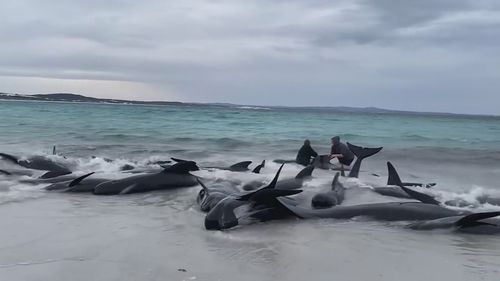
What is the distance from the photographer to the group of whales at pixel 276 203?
25.7 feet

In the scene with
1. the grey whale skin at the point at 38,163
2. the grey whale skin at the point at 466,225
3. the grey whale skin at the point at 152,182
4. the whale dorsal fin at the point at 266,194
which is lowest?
the grey whale skin at the point at 38,163

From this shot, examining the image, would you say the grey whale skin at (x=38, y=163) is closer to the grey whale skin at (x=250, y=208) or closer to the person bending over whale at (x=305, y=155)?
the person bending over whale at (x=305, y=155)

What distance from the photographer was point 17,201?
9.70 metres

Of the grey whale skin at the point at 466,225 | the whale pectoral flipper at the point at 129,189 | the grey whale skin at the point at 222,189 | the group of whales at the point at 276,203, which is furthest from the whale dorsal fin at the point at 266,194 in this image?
the whale pectoral flipper at the point at 129,189

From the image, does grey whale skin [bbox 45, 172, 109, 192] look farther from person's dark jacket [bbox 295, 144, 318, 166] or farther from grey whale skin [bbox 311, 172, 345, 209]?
person's dark jacket [bbox 295, 144, 318, 166]

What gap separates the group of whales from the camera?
7.82 m

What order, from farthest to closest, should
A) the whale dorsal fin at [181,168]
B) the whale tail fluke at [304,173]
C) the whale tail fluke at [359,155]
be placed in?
the whale tail fluke at [359,155], the whale tail fluke at [304,173], the whale dorsal fin at [181,168]

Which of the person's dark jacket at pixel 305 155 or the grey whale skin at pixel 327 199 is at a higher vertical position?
the person's dark jacket at pixel 305 155

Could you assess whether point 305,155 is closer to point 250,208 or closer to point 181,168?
point 181,168

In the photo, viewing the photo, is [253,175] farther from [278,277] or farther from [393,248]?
[278,277]

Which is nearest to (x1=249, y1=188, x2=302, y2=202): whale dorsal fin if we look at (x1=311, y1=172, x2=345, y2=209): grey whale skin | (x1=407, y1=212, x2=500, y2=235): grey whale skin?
(x1=311, y1=172, x2=345, y2=209): grey whale skin

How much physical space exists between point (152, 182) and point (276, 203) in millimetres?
3865

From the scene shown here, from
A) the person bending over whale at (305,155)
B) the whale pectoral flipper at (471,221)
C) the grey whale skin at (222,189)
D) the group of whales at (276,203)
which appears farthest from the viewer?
the person bending over whale at (305,155)

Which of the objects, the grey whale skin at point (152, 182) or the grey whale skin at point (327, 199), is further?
the grey whale skin at point (152, 182)
